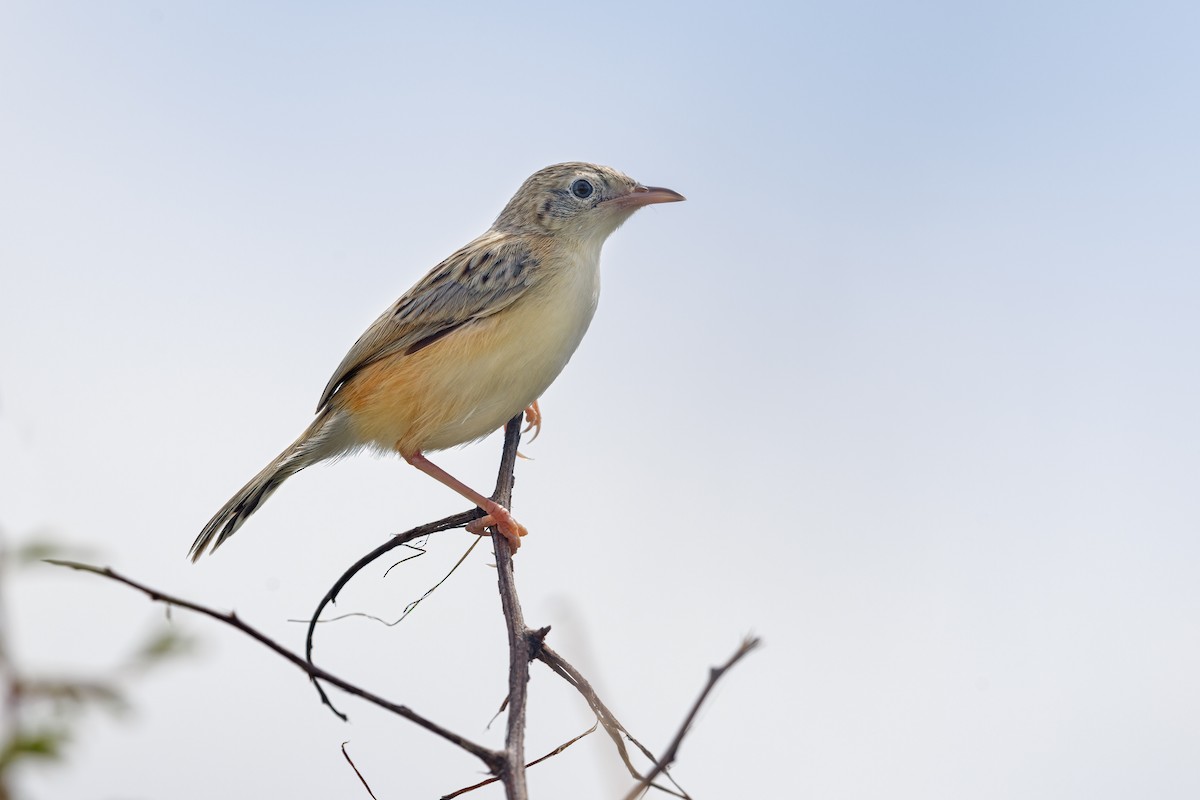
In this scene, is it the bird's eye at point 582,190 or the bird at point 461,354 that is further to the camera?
the bird's eye at point 582,190

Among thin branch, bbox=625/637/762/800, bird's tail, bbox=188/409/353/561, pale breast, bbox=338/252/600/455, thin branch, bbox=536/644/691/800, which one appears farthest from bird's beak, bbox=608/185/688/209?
thin branch, bbox=625/637/762/800

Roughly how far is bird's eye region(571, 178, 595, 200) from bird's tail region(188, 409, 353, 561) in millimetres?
→ 1906

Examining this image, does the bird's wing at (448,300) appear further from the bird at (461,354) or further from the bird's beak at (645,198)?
the bird's beak at (645,198)

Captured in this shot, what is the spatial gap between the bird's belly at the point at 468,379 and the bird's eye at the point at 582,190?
83 cm

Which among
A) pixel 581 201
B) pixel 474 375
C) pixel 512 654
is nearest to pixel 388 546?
pixel 512 654

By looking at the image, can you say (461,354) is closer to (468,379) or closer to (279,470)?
(468,379)

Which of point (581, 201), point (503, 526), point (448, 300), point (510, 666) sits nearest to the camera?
point (510, 666)

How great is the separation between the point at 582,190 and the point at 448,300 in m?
1.17

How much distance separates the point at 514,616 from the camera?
135 inches

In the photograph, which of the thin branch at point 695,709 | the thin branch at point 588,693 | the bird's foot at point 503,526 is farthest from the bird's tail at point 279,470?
the thin branch at point 695,709

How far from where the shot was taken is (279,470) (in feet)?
19.6

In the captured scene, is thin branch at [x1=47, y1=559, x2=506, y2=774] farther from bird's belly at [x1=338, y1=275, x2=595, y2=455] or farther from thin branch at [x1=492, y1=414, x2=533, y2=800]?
bird's belly at [x1=338, y1=275, x2=595, y2=455]

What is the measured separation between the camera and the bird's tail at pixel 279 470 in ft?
18.5

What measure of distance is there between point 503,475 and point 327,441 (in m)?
2.22
